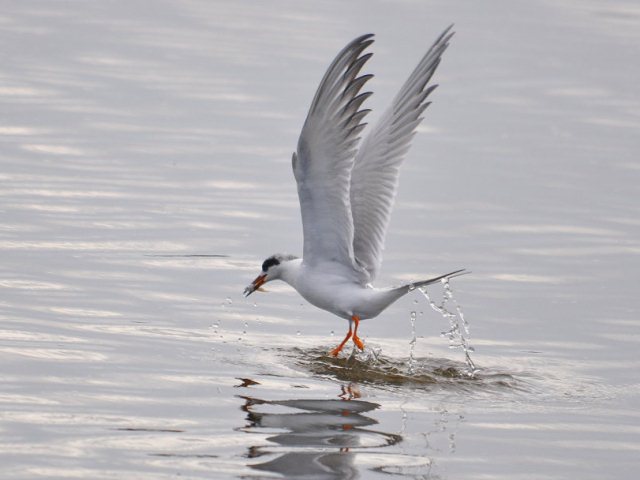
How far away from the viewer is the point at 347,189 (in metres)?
9.65

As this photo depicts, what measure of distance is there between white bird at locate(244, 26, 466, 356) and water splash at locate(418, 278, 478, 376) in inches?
20.7

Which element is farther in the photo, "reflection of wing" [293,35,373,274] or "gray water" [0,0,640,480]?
"reflection of wing" [293,35,373,274]

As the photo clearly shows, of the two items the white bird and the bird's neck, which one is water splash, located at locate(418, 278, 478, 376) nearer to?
the white bird

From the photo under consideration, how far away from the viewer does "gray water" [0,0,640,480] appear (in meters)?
7.84

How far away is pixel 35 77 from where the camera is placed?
16531 millimetres

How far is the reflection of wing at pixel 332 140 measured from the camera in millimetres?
9398

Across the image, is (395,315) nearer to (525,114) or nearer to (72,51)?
(525,114)

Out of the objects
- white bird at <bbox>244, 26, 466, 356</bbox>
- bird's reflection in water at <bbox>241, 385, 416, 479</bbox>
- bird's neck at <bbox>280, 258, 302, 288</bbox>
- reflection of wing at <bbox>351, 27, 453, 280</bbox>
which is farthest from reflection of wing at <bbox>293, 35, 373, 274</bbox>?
bird's reflection in water at <bbox>241, 385, 416, 479</bbox>

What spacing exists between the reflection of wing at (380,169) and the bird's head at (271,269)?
535 millimetres

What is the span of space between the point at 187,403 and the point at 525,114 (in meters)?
8.97

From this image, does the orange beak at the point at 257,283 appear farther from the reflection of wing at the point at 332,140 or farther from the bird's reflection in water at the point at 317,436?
the bird's reflection in water at the point at 317,436

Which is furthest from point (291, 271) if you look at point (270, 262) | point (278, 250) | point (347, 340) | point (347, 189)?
point (278, 250)

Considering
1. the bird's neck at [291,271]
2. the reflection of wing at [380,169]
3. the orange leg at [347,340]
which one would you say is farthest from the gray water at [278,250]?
the reflection of wing at [380,169]

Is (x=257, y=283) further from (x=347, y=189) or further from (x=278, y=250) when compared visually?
(x=278, y=250)
